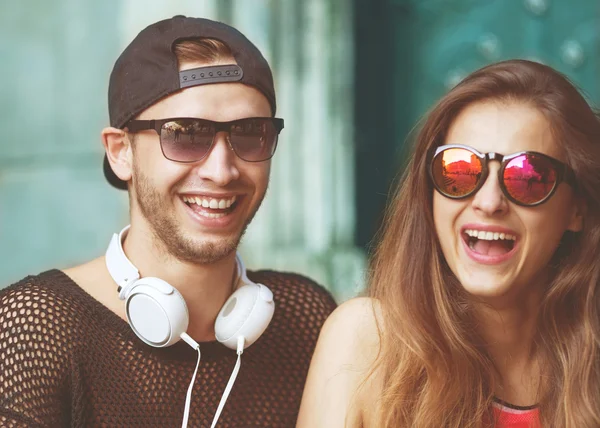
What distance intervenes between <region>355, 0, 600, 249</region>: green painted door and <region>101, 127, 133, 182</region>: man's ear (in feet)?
7.96

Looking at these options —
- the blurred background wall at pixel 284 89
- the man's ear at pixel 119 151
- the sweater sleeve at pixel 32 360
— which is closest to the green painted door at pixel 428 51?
the blurred background wall at pixel 284 89

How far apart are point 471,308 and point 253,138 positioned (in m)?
0.92

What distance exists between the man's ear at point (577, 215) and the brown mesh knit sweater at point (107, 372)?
112 centimetres

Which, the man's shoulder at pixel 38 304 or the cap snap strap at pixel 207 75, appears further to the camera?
the cap snap strap at pixel 207 75

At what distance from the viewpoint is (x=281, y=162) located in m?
5.75

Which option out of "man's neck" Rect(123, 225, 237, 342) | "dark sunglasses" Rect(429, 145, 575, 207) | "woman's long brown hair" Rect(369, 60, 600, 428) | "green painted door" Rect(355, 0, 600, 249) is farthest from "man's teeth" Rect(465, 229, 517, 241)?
Answer: "green painted door" Rect(355, 0, 600, 249)

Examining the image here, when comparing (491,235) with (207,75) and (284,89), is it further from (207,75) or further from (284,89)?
(284,89)

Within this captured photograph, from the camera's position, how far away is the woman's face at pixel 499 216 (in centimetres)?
301

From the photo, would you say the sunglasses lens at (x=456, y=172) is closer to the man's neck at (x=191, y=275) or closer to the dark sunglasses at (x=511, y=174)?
the dark sunglasses at (x=511, y=174)

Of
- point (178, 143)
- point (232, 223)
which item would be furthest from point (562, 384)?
point (178, 143)

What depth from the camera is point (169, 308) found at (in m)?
3.22

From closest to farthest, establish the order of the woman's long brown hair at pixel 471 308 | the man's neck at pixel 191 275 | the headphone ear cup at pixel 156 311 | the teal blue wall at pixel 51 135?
the woman's long brown hair at pixel 471 308
the headphone ear cup at pixel 156 311
the man's neck at pixel 191 275
the teal blue wall at pixel 51 135

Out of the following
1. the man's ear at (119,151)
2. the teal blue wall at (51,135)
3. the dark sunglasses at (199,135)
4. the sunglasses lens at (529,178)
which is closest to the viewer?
the sunglasses lens at (529,178)

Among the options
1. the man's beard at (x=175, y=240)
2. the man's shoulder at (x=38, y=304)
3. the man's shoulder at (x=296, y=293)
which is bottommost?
the man's shoulder at (x=296, y=293)
